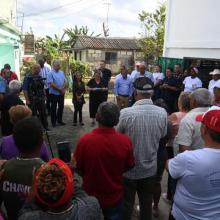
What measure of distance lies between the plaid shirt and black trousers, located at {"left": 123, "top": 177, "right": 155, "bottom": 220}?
0.28 ft

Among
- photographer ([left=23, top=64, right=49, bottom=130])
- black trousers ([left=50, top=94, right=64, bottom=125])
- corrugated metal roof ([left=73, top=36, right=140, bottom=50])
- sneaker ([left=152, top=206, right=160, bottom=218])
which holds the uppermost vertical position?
corrugated metal roof ([left=73, top=36, right=140, bottom=50])

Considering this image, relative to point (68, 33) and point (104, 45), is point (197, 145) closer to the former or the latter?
point (104, 45)

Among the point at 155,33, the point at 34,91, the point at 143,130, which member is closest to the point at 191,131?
the point at 143,130

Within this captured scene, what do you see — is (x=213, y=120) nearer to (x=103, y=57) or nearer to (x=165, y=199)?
(x=165, y=199)

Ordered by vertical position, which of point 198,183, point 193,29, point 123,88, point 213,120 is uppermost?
point 193,29

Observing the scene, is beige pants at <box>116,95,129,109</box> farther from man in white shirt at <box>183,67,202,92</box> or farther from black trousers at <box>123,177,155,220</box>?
black trousers at <box>123,177,155,220</box>

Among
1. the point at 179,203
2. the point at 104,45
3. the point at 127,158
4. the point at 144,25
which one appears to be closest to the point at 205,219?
the point at 179,203

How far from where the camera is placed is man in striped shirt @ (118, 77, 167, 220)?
3.58 m

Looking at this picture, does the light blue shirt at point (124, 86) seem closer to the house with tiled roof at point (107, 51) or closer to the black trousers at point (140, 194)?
the black trousers at point (140, 194)

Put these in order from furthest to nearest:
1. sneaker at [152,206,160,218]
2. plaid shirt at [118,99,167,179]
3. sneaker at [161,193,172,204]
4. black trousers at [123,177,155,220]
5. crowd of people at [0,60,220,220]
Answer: sneaker at [161,193,172,204]
sneaker at [152,206,160,218]
black trousers at [123,177,155,220]
plaid shirt at [118,99,167,179]
crowd of people at [0,60,220,220]

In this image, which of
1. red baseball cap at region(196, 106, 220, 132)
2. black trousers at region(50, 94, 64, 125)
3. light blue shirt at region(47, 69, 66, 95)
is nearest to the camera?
red baseball cap at region(196, 106, 220, 132)

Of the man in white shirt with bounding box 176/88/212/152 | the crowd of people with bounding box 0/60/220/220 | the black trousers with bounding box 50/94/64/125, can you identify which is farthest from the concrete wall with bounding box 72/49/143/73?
the man in white shirt with bounding box 176/88/212/152

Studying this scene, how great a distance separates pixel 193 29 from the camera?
451 inches

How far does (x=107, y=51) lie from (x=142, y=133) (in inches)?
1298
